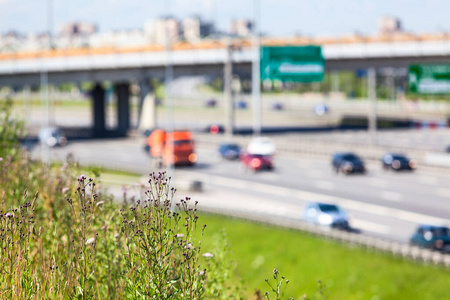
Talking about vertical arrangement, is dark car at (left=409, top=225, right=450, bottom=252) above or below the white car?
below

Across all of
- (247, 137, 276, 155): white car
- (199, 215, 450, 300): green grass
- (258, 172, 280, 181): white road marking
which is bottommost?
(199, 215, 450, 300): green grass

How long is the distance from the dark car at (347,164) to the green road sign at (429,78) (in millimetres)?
5951

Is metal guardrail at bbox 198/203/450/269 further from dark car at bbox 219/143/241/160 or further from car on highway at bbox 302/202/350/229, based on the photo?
dark car at bbox 219/143/241/160

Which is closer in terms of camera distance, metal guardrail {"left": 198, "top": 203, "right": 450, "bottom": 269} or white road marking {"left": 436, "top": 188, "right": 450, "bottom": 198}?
metal guardrail {"left": 198, "top": 203, "right": 450, "bottom": 269}

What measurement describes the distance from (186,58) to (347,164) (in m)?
25.7

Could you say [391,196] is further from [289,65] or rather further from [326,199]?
[289,65]

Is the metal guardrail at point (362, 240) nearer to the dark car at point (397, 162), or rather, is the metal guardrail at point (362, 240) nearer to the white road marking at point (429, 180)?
the white road marking at point (429, 180)

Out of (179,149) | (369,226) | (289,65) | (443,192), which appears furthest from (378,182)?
(179,149)

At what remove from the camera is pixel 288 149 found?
207 ft

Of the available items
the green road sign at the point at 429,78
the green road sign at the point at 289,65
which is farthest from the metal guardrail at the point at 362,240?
the green road sign at the point at 429,78

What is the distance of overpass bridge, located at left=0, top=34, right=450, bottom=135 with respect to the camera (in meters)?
67.5

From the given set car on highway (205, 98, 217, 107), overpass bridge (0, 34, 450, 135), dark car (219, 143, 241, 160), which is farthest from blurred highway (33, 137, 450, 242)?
car on highway (205, 98, 217, 107)

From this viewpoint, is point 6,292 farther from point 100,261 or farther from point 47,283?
point 100,261

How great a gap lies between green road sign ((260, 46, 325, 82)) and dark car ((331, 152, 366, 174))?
29.4ft
